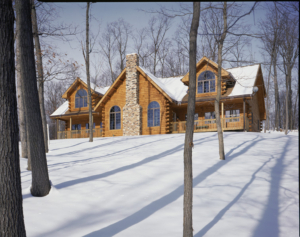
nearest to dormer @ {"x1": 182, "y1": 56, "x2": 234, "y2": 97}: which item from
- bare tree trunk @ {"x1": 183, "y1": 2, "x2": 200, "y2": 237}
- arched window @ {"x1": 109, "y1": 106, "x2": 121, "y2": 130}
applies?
arched window @ {"x1": 109, "y1": 106, "x2": 121, "y2": 130}

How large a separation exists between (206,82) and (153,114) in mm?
5534

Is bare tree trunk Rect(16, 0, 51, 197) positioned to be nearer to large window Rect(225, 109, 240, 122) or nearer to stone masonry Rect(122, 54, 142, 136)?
stone masonry Rect(122, 54, 142, 136)

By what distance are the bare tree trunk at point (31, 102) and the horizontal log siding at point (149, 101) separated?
15.0 m

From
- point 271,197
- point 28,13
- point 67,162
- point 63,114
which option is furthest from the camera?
point 63,114

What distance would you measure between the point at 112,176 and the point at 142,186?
1.35 meters

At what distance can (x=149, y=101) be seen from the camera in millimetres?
21734

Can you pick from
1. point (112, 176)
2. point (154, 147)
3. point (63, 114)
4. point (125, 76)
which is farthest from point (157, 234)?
point (63, 114)

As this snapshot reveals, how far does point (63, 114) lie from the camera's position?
2641cm

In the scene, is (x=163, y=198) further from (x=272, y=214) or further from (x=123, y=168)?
(x=123, y=168)

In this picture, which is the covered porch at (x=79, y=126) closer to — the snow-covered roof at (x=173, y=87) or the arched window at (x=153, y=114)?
the arched window at (x=153, y=114)

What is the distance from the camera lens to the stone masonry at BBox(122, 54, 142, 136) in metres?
21.5

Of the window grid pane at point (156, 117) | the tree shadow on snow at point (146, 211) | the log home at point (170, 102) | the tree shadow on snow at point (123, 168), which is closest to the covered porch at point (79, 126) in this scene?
the log home at point (170, 102)

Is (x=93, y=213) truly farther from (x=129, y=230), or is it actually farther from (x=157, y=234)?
(x=157, y=234)

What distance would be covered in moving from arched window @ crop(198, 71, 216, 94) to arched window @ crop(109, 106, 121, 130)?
7.85 m
